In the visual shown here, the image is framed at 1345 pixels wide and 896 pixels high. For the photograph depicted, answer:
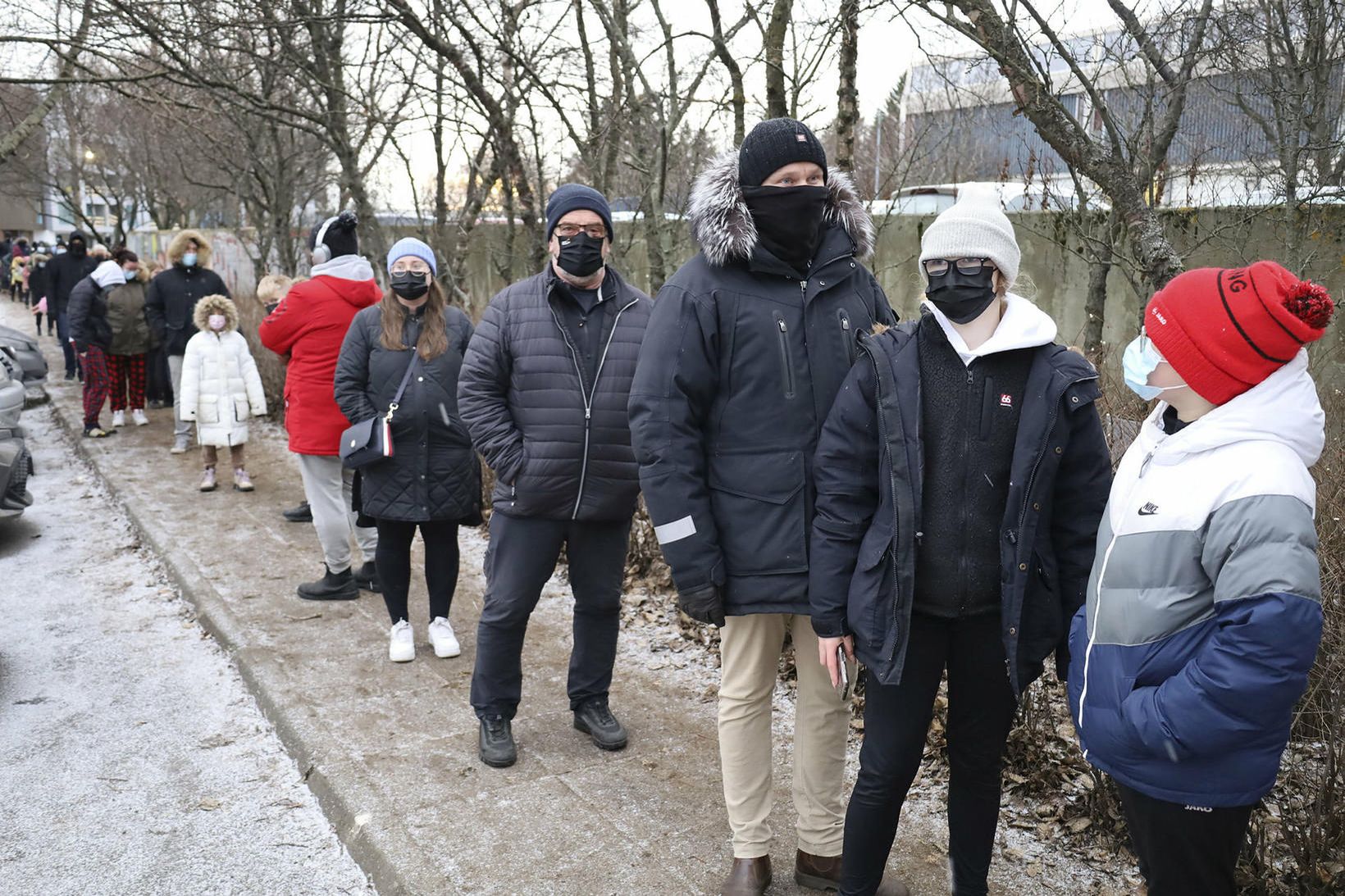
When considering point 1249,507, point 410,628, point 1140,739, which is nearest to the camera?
point 1249,507

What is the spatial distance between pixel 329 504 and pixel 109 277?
714 centimetres

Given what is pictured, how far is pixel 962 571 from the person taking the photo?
8.68ft

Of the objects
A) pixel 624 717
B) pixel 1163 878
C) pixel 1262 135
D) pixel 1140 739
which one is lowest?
pixel 624 717

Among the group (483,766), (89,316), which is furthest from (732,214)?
(89,316)

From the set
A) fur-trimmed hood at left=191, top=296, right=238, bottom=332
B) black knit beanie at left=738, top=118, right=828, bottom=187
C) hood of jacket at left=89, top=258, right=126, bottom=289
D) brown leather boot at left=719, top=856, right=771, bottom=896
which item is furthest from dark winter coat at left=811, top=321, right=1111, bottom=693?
hood of jacket at left=89, top=258, right=126, bottom=289

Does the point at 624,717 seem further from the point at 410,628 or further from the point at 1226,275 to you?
the point at 1226,275

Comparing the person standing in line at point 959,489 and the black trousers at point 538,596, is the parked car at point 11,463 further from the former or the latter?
the person standing in line at point 959,489

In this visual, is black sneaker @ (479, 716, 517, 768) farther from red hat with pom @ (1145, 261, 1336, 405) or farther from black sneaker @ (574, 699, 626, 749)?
red hat with pom @ (1145, 261, 1336, 405)

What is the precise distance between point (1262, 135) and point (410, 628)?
25.4ft

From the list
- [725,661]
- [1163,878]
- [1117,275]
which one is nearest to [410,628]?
[725,661]

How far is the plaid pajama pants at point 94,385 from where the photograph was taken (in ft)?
37.6

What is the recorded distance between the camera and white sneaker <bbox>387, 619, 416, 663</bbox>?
5.23 meters

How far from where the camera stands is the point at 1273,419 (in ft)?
6.81

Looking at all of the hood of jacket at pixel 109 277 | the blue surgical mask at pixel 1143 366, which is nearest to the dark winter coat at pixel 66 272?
the hood of jacket at pixel 109 277
